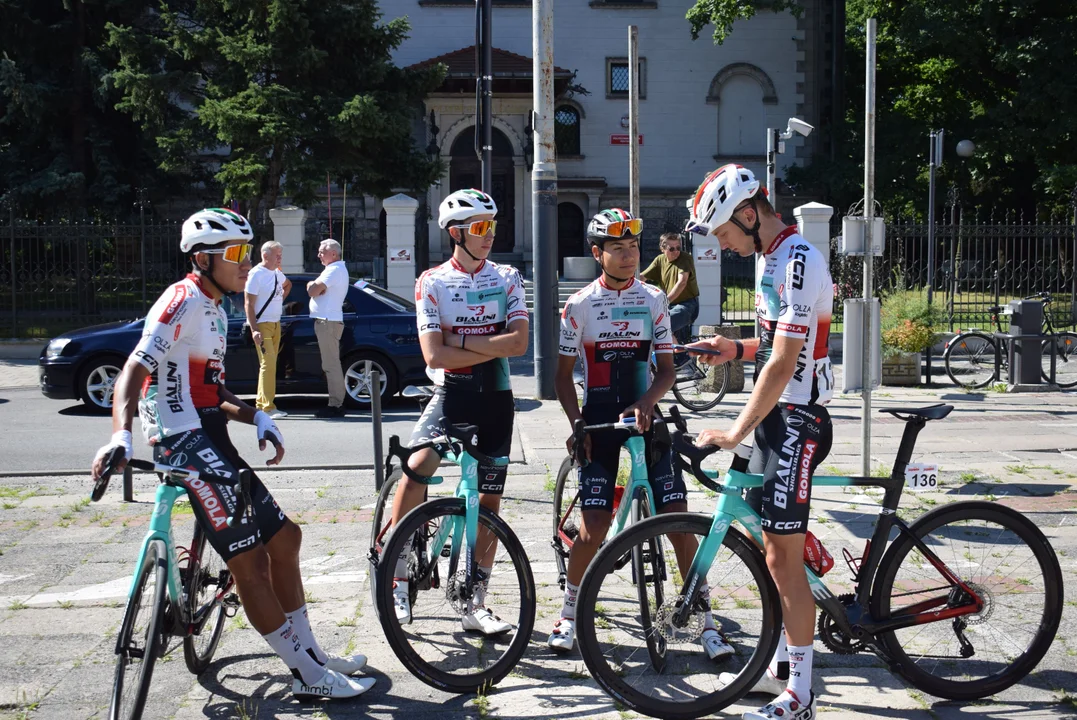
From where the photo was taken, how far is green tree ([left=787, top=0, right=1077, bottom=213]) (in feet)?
95.9

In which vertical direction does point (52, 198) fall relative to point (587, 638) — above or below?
above

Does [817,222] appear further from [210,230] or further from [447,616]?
[210,230]

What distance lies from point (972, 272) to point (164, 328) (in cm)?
1884

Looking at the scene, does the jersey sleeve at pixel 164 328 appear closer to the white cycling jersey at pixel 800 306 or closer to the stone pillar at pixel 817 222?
the white cycling jersey at pixel 800 306

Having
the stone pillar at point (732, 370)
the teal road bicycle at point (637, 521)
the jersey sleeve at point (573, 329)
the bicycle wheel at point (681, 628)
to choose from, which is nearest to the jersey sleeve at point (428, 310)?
the jersey sleeve at point (573, 329)

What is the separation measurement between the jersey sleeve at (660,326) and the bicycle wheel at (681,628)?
1.12 meters

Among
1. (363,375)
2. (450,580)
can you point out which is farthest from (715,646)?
(363,375)

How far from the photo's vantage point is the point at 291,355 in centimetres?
1283

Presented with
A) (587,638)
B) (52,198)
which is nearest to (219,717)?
(587,638)

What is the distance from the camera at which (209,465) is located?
421 cm

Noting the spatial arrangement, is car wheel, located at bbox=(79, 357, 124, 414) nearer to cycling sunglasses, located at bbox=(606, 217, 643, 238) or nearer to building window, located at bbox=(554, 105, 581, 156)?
cycling sunglasses, located at bbox=(606, 217, 643, 238)

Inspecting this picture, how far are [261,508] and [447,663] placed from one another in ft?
3.39

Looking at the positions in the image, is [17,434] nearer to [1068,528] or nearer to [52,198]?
[1068,528]

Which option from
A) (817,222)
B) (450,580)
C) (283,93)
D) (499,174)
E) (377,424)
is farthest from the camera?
(499,174)
